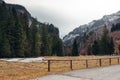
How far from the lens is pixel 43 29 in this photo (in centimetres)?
11675

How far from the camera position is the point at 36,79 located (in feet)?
63.6

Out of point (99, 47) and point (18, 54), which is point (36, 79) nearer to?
point (18, 54)

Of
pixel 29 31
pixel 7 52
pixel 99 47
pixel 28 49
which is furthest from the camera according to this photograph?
pixel 99 47

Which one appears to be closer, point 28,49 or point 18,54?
point 18,54

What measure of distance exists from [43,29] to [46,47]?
10740mm

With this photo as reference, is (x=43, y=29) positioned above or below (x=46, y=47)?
above

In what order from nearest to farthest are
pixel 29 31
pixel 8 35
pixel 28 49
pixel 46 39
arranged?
1. pixel 8 35
2. pixel 28 49
3. pixel 29 31
4. pixel 46 39

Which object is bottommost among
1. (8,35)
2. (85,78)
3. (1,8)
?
(85,78)

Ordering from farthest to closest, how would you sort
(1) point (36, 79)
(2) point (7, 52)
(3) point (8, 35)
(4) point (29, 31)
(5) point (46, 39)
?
(5) point (46, 39) < (4) point (29, 31) < (3) point (8, 35) < (2) point (7, 52) < (1) point (36, 79)

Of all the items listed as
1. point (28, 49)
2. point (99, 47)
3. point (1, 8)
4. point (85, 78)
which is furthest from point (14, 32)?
point (85, 78)

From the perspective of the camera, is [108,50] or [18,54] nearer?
[18,54]

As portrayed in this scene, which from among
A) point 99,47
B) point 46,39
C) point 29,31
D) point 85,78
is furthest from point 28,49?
point 85,78

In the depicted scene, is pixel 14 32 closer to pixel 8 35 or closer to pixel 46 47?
pixel 8 35

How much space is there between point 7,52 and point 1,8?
99.7 feet
